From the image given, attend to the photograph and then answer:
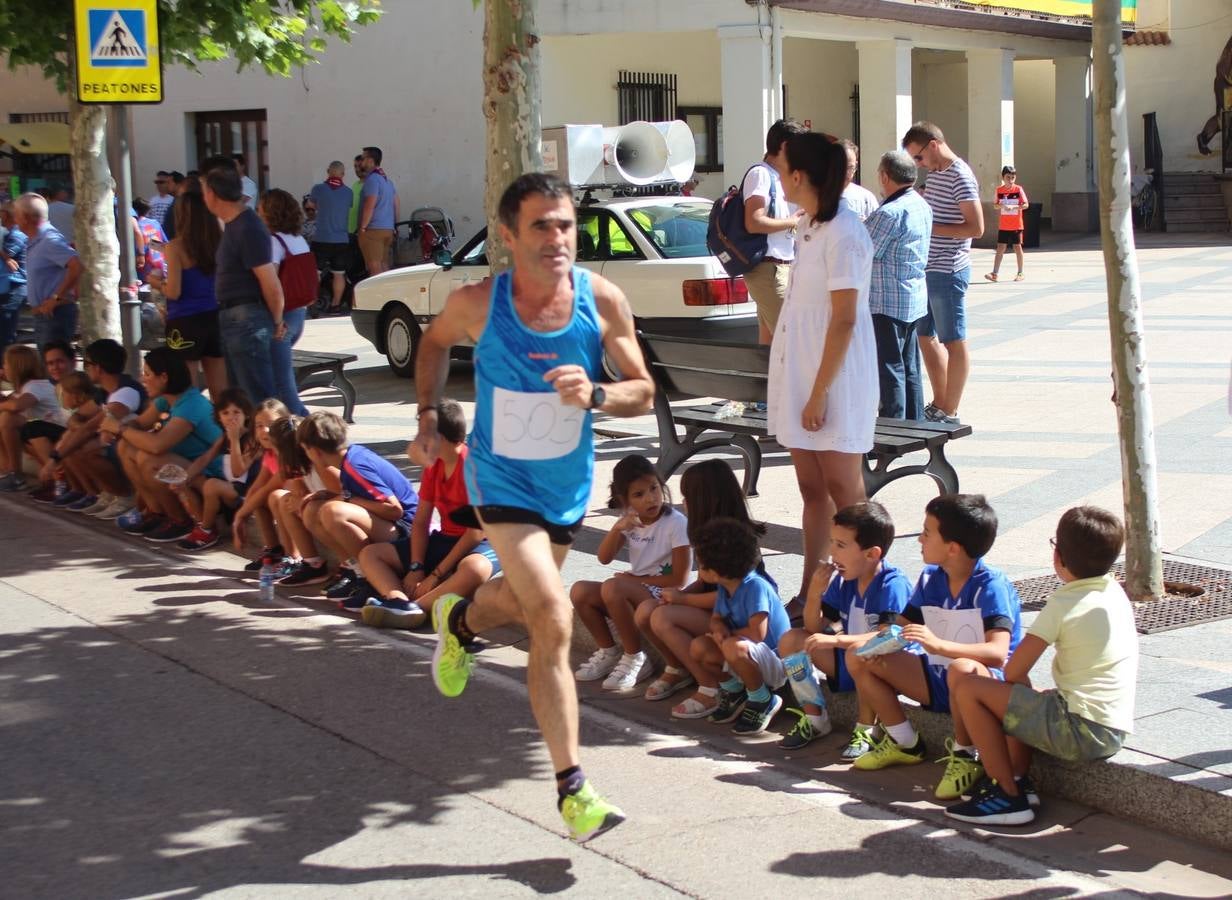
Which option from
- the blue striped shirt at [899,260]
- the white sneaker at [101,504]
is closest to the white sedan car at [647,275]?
the blue striped shirt at [899,260]

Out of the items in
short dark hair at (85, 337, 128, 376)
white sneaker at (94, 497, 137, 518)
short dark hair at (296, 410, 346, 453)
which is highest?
short dark hair at (85, 337, 128, 376)

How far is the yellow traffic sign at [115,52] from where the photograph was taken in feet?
31.7

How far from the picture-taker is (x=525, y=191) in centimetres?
456

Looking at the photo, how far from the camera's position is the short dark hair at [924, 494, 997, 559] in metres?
4.89

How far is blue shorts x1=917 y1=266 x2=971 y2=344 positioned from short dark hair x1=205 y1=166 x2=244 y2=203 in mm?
4204

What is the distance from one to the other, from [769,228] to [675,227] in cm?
364

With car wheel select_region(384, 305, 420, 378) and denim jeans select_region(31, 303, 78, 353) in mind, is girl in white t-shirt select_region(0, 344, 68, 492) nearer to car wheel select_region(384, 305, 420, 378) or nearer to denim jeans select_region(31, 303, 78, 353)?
denim jeans select_region(31, 303, 78, 353)

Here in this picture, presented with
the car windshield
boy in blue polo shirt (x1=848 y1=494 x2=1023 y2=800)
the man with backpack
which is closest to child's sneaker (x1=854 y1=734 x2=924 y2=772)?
boy in blue polo shirt (x1=848 y1=494 x2=1023 y2=800)

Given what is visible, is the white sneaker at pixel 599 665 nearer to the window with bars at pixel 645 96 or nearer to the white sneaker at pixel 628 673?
the white sneaker at pixel 628 673

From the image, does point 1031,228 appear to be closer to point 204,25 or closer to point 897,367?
point 204,25

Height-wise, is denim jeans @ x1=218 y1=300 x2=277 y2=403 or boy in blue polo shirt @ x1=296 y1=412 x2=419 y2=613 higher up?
denim jeans @ x1=218 y1=300 x2=277 y2=403

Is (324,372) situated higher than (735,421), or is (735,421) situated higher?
(324,372)

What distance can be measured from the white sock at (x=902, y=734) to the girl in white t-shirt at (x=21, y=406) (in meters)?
7.08

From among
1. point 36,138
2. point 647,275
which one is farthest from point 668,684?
point 36,138
